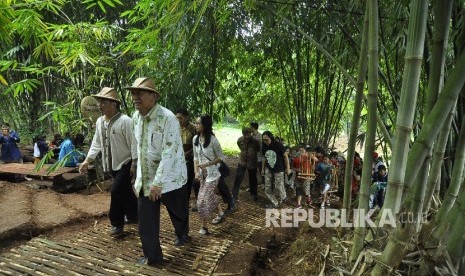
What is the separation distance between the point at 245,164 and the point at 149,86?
3.10 m

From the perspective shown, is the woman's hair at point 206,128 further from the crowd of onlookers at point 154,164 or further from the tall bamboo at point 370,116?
the tall bamboo at point 370,116

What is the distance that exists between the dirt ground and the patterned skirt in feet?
1.55

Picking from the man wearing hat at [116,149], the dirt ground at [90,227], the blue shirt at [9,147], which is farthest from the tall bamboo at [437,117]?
the blue shirt at [9,147]

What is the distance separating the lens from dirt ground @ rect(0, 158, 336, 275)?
2953 millimetres

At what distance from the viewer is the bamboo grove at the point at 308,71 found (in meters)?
1.67

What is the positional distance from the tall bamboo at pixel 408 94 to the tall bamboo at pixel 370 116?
26 cm

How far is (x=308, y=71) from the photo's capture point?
271 inches

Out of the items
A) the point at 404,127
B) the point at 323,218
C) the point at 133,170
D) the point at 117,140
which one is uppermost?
the point at 404,127

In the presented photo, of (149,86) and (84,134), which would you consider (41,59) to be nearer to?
(84,134)

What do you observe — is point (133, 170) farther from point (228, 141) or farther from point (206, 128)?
point (228, 141)

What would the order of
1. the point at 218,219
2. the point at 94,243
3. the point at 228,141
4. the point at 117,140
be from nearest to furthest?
1. the point at 94,243
2. the point at 117,140
3. the point at 218,219
4. the point at 228,141

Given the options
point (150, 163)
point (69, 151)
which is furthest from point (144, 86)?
point (69, 151)

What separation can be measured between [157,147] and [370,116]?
1.54m

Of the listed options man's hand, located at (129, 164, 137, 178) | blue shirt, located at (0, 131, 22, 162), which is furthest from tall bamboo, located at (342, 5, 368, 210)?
blue shirt, located at (0, 131, 22, 162)
